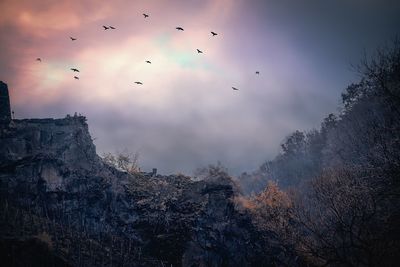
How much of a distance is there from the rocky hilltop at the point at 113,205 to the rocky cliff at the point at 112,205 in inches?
3.9

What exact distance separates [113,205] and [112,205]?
127 mm

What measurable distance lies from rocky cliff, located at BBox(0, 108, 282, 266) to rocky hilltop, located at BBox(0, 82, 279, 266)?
0.10m

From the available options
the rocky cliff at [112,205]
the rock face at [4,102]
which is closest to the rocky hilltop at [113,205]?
the rocky cliff at [112,205]

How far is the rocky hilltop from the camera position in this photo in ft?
117

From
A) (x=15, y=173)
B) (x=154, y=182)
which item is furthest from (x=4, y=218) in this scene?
(x=154, y=182)

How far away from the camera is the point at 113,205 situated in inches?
1577

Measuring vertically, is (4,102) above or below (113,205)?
above

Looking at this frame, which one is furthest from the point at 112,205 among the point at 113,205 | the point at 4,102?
the point at 4,102

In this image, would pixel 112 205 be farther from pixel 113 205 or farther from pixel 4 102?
pixel 4 102

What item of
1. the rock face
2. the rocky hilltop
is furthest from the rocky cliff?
the rock face

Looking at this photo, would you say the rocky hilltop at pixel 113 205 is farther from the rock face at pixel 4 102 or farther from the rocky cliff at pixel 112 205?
the rock face at pixel 4 102

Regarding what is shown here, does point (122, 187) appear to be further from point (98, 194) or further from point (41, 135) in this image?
point (41, 135)

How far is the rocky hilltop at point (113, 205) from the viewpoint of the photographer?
35688 millimetres

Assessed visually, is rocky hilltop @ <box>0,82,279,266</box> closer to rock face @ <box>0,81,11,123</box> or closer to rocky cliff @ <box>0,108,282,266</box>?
rocky cliff @ <box>0,108,282,266</box>
